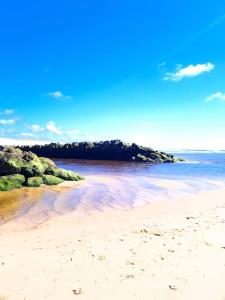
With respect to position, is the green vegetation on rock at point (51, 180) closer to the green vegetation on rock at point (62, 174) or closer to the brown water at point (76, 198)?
the brown water at point (76, 198)

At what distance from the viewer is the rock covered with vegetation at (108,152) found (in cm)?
4900

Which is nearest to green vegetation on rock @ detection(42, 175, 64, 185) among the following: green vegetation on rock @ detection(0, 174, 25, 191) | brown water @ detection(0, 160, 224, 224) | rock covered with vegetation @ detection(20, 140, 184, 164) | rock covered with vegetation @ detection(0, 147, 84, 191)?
rock covered with vegetation @ detection(0, 147, 84, 191)

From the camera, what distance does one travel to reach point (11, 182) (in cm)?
1602

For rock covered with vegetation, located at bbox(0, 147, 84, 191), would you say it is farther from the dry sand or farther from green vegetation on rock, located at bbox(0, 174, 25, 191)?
the dry sand

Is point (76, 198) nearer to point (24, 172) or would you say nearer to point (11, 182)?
point (11, 182)

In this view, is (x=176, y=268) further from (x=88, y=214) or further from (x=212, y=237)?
(x=88, y=214)

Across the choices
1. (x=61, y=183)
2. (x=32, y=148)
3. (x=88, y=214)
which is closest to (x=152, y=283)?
(x=88, y=214)

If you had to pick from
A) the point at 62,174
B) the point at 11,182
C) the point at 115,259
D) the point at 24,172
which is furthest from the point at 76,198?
the point at 115,259

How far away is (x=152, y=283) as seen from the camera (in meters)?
5.45

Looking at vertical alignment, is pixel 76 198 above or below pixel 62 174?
below

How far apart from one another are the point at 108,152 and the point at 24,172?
3577cm

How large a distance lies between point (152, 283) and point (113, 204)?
291 inches

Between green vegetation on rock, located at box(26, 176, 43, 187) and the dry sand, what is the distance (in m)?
6.72

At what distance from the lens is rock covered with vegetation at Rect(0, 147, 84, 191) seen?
16236 millimetres
